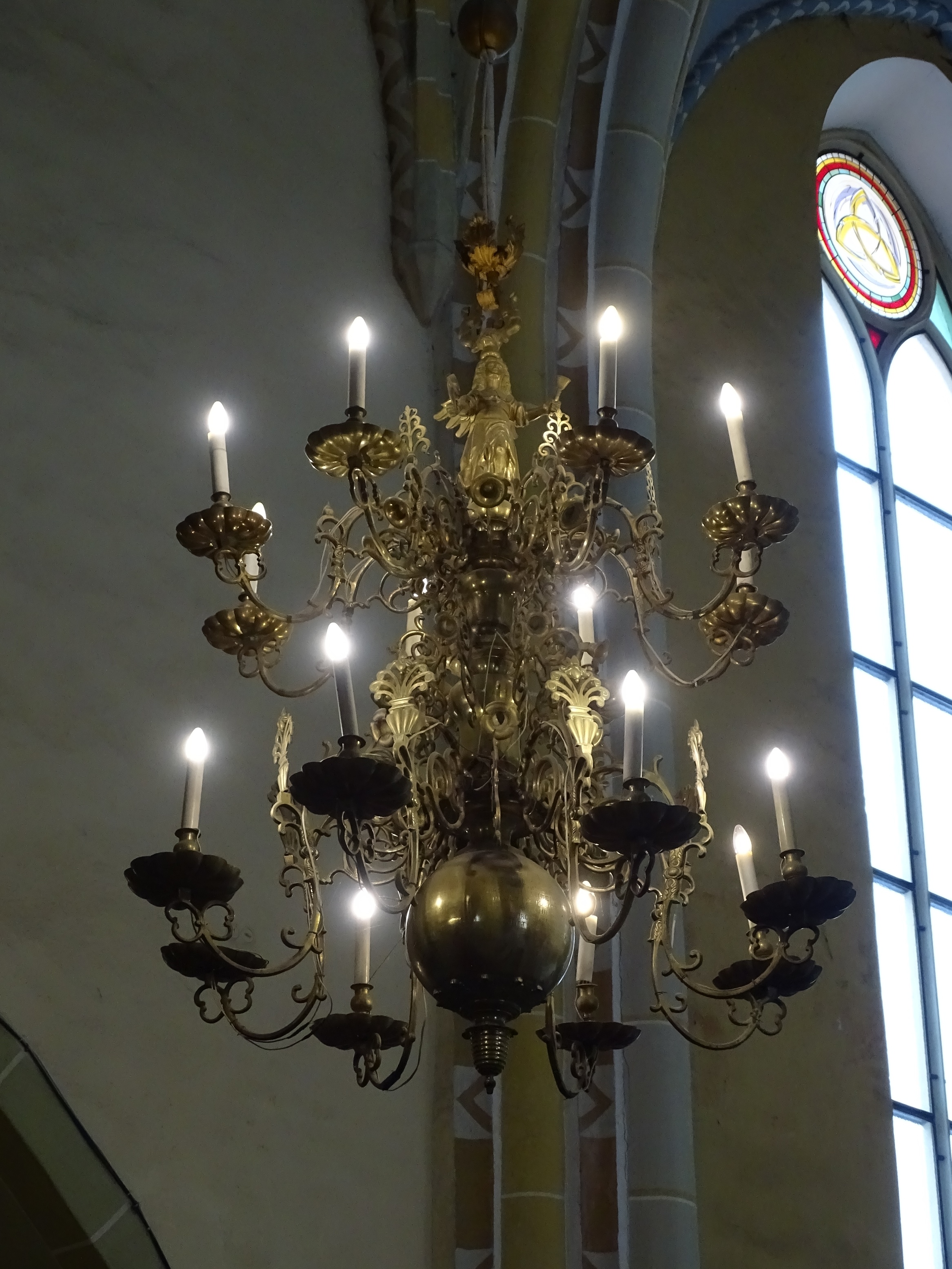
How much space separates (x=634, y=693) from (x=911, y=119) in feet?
20.5

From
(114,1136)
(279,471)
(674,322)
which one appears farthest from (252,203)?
(114,1136)

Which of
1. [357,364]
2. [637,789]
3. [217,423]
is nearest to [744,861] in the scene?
[637,789]

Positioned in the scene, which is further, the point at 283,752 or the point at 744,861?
the point at 283,752

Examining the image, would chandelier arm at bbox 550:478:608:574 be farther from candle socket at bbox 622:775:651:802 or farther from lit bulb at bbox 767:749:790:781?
candle socket at bbox 622:775:651:802

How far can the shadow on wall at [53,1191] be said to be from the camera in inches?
160

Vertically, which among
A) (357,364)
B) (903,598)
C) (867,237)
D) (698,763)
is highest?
(867,237)

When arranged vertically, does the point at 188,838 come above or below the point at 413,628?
below

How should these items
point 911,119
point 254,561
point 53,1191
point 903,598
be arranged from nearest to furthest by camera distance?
point 254,561 → point 53,1191 → point 903,598 → point 911,119

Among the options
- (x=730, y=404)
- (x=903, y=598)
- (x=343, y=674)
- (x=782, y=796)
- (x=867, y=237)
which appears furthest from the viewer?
(x=867, y=237)

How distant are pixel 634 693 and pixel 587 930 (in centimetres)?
48

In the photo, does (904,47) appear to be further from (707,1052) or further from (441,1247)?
(441,1247)

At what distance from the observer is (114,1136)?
4211mm

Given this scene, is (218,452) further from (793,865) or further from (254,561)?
(793,865)

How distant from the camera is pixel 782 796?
10.2 ft
